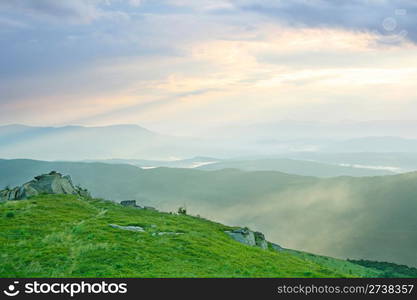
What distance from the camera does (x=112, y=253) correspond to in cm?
3444

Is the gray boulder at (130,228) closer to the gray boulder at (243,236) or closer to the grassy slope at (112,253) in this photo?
the grassy slope at (112,253)

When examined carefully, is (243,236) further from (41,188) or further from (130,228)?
(41,188)

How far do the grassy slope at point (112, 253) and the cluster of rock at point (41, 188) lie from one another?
23.7m

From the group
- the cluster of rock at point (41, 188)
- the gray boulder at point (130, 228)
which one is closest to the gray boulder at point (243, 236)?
the gray boulder at point (130, 228)

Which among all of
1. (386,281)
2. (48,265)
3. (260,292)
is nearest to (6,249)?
(48,265)

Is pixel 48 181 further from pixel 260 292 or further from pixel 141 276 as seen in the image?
pixel 260 292

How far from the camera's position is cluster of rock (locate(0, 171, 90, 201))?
74812 mm

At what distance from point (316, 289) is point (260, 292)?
13.7 ft

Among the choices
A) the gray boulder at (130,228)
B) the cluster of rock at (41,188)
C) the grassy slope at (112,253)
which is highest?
the cluster of rock at (41,188)

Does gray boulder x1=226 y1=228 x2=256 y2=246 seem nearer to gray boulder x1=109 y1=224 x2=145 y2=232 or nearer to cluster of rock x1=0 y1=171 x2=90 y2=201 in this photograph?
gray boulder x1=109 y1=224 x2=145 y2=232

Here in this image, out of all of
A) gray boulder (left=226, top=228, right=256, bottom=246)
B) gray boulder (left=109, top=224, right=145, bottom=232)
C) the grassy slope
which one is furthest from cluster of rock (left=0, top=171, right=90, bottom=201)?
gray boulder (left=226, top=228, right=256, bottom=246)

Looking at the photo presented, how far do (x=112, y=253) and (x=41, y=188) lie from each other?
5098 cm

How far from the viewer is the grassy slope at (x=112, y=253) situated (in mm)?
30719

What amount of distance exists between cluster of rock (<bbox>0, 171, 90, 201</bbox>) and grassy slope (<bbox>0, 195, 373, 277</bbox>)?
23.7 meters
